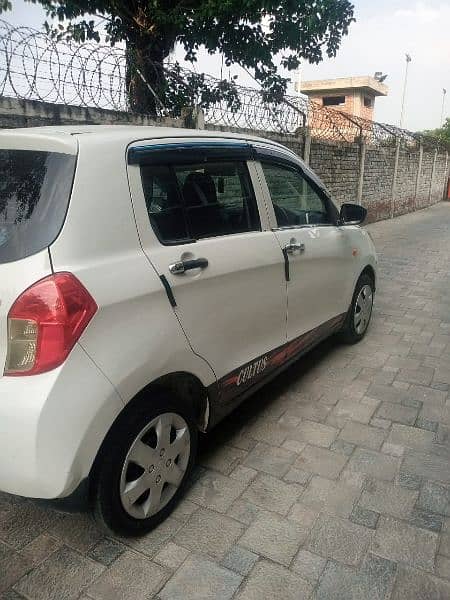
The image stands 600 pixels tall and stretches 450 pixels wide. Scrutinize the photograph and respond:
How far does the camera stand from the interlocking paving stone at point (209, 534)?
82.0 inches

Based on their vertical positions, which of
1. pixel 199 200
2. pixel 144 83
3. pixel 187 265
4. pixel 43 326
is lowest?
pixel 43 326

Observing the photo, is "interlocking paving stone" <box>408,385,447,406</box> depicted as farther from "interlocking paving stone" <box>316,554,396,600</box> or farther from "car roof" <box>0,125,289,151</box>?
"car roof" <box>0,125,289,151</box>

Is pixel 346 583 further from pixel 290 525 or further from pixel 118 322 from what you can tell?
pixel 118 322

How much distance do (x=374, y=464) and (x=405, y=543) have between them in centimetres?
59

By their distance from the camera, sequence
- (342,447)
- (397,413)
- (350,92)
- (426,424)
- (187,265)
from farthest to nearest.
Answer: (350,92), (397,413), (426,424), (342,447), (187,265)

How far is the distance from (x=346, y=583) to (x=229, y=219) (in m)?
1.76

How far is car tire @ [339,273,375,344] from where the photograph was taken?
4.24 m

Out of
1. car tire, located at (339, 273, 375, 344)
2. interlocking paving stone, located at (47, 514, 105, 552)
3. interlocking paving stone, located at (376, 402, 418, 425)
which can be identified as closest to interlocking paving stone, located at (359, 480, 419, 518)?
interlocking paving stone, located at (376, 402, 418, 425)

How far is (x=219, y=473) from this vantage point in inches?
103

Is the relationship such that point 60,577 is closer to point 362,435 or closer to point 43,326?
point 43,326

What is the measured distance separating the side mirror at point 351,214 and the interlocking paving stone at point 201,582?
272 centimetres

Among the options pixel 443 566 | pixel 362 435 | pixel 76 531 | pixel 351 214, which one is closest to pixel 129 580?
pixel 76 531

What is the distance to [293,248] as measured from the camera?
304 centimetres

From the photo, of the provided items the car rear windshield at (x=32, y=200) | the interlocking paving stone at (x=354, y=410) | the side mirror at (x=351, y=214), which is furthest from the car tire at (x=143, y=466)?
the side mirror at (x=351, y=214)
